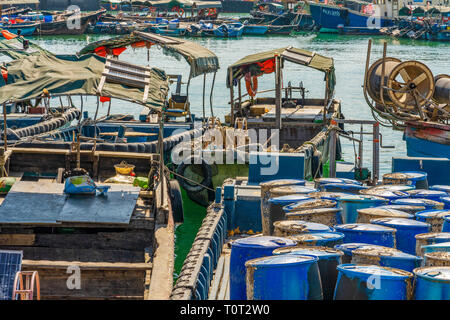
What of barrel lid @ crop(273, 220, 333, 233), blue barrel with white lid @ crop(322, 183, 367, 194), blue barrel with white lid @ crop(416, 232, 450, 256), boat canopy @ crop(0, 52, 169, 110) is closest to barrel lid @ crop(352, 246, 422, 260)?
blue barrel with white lid @ crop(416, 232, 450, 256)

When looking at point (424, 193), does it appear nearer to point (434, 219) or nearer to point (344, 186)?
point (344, 186)

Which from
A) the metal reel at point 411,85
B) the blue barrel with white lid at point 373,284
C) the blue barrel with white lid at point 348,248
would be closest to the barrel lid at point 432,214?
the blue barrel with white lid at point 348,248

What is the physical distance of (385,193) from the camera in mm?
9812

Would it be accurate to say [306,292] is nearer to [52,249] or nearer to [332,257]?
[332,257]

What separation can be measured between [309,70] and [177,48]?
35975 mm

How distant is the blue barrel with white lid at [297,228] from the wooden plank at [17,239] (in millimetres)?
4238

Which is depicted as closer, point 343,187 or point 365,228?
point 365,228

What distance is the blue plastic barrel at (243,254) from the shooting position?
7102mm

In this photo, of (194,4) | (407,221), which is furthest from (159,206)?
(194,4)

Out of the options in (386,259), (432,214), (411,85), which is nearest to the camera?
(386,259)

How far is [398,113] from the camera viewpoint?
19672 millimetres

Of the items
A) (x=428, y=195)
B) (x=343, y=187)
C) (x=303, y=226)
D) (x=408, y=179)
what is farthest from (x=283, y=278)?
(x=408, y=179)

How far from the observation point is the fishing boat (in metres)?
79.8

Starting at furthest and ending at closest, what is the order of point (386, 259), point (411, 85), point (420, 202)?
point (411, 85) → point (420, 202) → point (386, 259)
